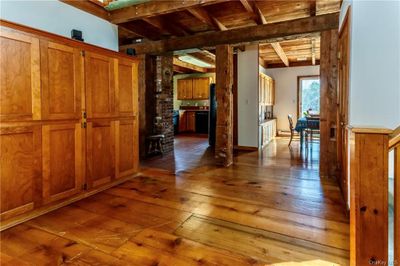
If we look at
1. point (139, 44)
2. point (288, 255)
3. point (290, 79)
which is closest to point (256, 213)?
point (288, 255)

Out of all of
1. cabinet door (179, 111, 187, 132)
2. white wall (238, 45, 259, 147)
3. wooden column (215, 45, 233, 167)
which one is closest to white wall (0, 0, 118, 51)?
wooden column (215, 45, 233, 167)

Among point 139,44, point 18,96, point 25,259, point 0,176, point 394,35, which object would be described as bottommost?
point 25,259

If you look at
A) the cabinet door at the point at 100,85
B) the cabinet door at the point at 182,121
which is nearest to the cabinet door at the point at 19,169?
the cabinet door at the point at 100,85

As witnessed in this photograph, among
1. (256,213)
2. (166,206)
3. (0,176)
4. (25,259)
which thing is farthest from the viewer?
(166,206)

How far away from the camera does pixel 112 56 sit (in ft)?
10.5

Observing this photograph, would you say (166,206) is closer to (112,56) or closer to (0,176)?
(0,176)

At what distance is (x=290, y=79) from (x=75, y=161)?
785cm

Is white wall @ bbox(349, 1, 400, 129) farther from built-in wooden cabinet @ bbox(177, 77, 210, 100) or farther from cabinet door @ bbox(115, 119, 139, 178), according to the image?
built-in wooden cabinet @ bbox(177, 77, 210, 100)

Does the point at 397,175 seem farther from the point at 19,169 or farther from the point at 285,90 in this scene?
the point at 285,90

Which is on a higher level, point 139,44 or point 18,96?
point 139,44

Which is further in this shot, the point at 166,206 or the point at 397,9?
the point at 166,206

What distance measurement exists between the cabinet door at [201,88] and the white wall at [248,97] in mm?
3708

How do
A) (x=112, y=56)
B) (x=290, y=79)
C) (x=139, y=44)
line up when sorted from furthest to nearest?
1. (x=290, y=79)
2. (x=139, y=44)
3. (x=112, y=56)

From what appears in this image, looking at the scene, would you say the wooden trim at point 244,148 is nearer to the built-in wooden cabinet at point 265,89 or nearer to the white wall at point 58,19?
the built-in wooden cabinet at point 265,89
